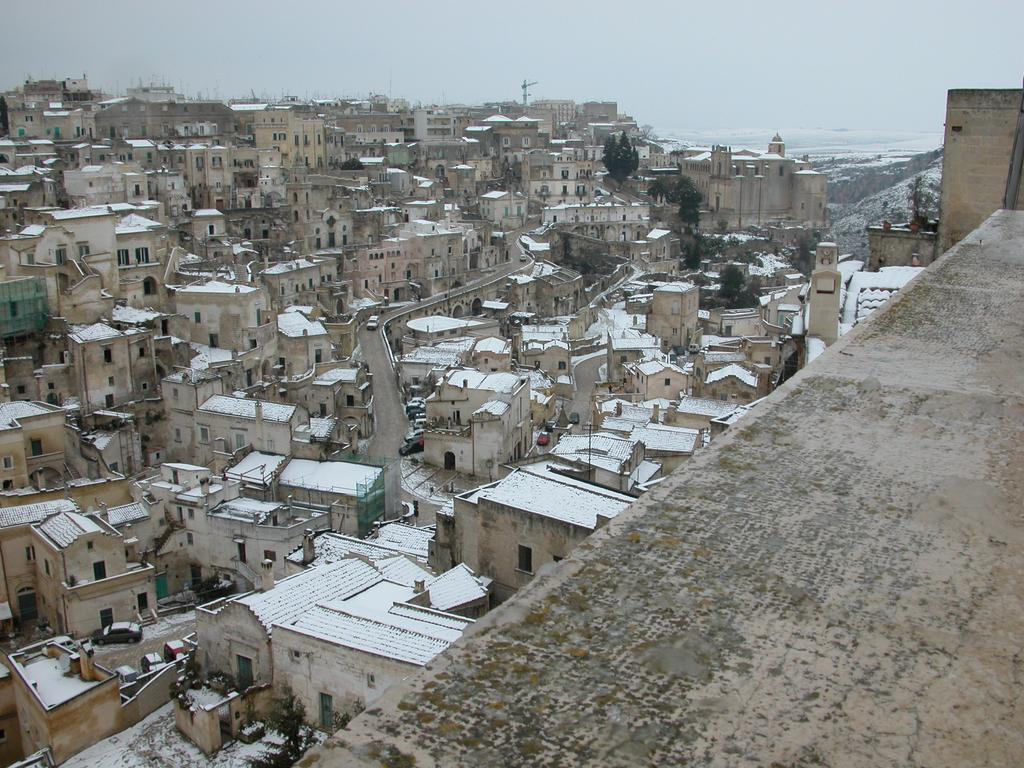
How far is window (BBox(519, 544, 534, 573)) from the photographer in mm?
11117

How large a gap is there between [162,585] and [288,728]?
6.99 metres

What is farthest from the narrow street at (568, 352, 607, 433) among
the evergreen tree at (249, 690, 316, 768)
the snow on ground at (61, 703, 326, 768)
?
the evergreen tree at (249, 690, 316, 768)

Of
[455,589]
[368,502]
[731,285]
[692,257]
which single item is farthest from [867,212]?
[455,589]

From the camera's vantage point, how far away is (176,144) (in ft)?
127

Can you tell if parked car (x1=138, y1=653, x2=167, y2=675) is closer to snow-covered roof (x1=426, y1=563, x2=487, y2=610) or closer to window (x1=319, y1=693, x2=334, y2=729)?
window (x1=319, y1=693, x2=334, y2=729)

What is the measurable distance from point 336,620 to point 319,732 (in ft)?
3.22

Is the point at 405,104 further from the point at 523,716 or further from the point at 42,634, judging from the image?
the point at 523,716

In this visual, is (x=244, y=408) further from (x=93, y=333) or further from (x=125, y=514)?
(x=125, y=514)

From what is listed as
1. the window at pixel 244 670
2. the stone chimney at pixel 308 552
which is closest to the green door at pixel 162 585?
the stone chimney at pixel 308 552

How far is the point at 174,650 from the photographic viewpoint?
41.1ft

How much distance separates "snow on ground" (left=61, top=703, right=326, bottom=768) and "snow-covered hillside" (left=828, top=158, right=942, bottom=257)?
39.6m

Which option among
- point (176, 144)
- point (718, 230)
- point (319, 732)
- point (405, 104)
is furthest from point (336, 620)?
point (405, 104)

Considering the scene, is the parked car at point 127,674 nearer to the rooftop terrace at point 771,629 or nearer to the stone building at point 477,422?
the stone building at point 477,422

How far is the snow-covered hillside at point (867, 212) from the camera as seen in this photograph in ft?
167
